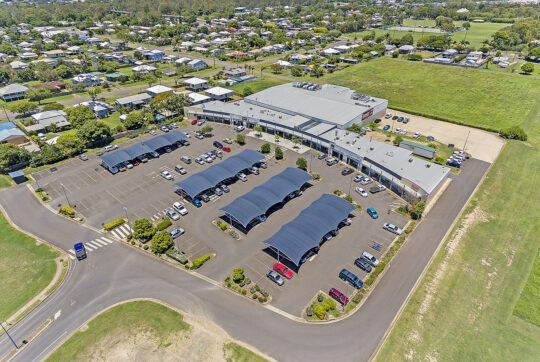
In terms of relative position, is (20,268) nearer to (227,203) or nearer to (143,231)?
(143,231)

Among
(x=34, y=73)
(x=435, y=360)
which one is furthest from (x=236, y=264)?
(x=34, y=73)

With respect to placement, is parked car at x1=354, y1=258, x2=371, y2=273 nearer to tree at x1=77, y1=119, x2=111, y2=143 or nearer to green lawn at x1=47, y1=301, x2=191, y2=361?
green lawn at x1=47, y1=301, x2=191, y2=361

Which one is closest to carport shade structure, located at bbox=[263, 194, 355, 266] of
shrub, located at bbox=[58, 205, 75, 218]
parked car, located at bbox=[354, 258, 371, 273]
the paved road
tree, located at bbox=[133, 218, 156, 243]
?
parked car, located at bbox=[354, 258, 371, 273]

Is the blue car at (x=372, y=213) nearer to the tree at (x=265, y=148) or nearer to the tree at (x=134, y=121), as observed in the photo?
the tree at (x=265, y=148)

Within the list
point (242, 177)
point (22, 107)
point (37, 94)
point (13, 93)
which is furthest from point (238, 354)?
point (13, 93)

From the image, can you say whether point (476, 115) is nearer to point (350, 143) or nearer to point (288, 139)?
point (350, 143)
